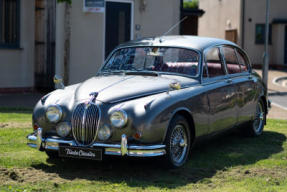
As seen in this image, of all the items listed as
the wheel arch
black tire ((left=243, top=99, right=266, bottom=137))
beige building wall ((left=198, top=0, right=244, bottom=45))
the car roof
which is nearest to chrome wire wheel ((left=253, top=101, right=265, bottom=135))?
black tire ((left=243, top=99, right=266, bottom=137))

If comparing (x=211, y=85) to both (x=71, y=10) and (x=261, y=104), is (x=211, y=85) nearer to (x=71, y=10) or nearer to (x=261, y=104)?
(x=261, y=104)

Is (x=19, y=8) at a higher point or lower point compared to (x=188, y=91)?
higher

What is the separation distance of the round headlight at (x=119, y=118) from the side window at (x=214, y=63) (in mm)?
1976

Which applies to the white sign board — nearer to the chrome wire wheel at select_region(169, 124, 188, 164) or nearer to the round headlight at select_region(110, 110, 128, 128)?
the chrome wire wheel at select_region(169, 124, 188, 164)

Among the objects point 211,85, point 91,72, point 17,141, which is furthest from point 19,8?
point 211,85

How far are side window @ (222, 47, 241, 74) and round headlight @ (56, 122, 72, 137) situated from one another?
2963 millimetres

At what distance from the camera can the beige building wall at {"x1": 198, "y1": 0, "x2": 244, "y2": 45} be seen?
30.4m

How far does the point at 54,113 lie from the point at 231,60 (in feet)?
A: 10.7

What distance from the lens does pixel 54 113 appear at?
236 inches

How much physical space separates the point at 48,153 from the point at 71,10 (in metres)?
9.15

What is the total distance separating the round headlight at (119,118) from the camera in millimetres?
5633

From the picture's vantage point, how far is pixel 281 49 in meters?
29.8

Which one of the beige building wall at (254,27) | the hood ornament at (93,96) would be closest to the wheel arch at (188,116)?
the hood ornament at (93,96)

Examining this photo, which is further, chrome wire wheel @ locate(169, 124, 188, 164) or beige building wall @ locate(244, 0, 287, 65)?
beige building wall @ locate(244, 0, 287, 65)
